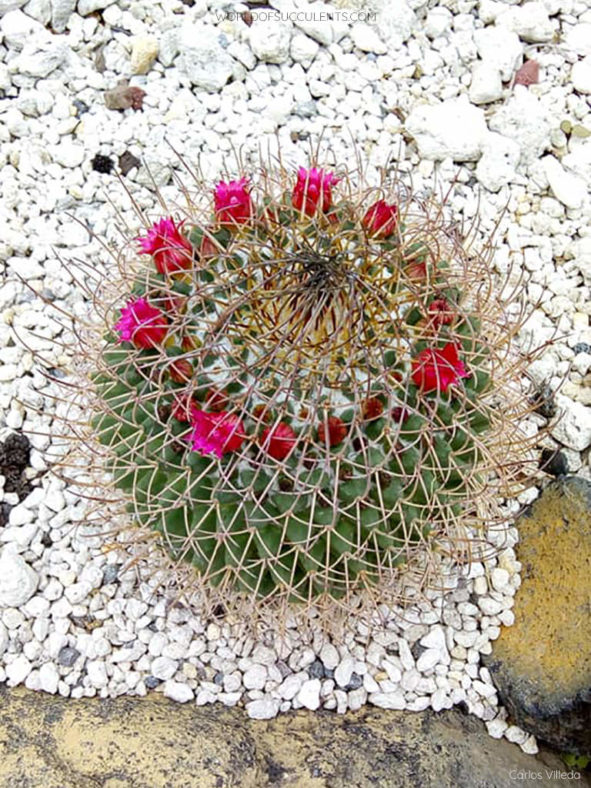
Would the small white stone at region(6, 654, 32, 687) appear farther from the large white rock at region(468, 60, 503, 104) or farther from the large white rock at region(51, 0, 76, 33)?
the large white rock at region(468, 60, 503, 104)

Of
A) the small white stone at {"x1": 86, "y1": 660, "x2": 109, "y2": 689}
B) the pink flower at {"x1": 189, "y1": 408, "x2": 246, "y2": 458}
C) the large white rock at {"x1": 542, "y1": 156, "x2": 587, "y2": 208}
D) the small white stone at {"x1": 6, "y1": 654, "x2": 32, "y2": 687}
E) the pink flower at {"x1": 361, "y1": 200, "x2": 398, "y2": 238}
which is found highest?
the pink flower at {"x1": 361, "y1": 200, "x2": 398, "y2": 238}

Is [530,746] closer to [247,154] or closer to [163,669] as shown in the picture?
[163,669]

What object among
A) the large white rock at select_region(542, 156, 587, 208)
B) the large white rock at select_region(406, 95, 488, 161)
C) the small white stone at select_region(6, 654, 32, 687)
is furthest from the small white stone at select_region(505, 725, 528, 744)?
the large white rock at select_region(406, 95, 488, 161)

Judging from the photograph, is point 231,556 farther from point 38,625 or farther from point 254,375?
point 38,625

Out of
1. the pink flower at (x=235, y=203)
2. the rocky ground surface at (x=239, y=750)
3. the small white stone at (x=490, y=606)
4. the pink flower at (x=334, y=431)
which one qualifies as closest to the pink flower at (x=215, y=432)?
the pink flower at (x=334, y=431)

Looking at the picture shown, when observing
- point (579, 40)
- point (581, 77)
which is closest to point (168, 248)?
point (581, 77)

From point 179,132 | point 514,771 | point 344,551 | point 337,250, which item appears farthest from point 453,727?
point 179,132
